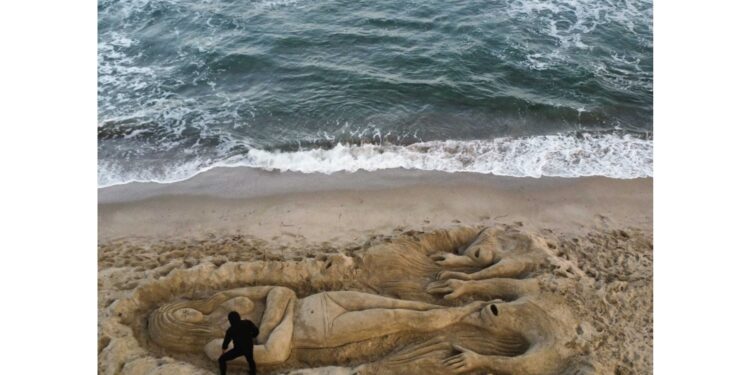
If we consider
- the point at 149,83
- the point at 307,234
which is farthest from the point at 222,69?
the point at 307,234

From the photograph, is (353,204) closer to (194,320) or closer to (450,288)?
(450,288)

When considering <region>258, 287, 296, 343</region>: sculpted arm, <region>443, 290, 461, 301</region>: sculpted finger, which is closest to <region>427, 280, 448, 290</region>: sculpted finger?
<region>443, 290, 461, 301</region>: sculpted finger

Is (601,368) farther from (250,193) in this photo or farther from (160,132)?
(160,132)

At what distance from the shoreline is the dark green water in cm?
47

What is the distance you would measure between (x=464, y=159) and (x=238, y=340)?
595 centimetres

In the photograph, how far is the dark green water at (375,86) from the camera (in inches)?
400

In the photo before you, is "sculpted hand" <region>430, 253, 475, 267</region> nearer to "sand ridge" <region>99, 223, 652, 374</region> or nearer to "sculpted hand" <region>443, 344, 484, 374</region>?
"sand ridge" <region>99, 223, 652, 374</region>

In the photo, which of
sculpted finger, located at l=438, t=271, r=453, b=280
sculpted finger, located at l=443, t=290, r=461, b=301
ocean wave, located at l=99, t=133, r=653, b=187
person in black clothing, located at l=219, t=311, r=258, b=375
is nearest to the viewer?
person in black clothing, located at l=219, t=311, r=258, b=375

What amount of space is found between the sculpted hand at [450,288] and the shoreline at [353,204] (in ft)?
4.62

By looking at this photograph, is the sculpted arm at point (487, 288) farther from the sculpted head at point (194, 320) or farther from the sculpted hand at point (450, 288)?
the sculpted head at point (194, 320)

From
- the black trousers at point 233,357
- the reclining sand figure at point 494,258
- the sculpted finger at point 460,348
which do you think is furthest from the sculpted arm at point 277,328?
the reclining sand figure at point 494,258

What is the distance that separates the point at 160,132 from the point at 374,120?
4.74 m

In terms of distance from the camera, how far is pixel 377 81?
41.4ft

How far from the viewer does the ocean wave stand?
9.56 meters
